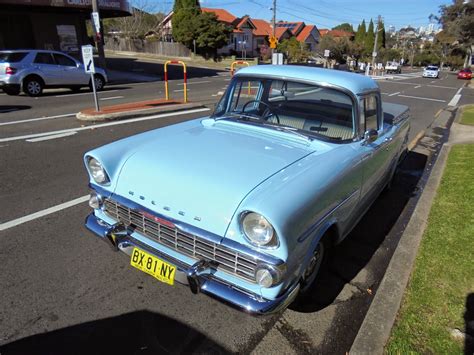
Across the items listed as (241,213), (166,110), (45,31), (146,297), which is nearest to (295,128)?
(241,213)

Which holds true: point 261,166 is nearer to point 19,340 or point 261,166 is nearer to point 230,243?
point 230,243

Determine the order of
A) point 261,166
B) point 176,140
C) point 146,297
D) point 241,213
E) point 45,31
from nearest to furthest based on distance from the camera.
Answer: point 241,213
point 261,166
point 146,297
point 176,140
point 45,31

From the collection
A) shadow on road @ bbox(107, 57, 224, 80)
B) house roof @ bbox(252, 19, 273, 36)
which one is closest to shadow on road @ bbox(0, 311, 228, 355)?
shadow on road @ bbox(107, 57, 224, 80)

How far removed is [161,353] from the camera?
96.7 inches

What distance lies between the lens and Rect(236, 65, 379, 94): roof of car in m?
3.51

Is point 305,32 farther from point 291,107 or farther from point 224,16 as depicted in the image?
point 291,107

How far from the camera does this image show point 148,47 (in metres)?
50.9

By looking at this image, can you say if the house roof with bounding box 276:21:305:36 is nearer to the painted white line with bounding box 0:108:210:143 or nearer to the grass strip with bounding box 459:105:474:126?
the grass strip with bounding box 459:105:474:126

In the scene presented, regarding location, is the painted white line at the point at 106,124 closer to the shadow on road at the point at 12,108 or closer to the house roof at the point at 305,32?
the shadow on road at the point at 12,108

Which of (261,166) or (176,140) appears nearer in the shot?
(261,166)

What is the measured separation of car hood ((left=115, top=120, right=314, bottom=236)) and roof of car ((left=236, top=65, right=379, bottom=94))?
709mm

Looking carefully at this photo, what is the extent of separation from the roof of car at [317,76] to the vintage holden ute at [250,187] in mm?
15

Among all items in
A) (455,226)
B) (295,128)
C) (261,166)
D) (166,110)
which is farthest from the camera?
(166,110)

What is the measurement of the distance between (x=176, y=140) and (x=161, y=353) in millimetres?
1681
